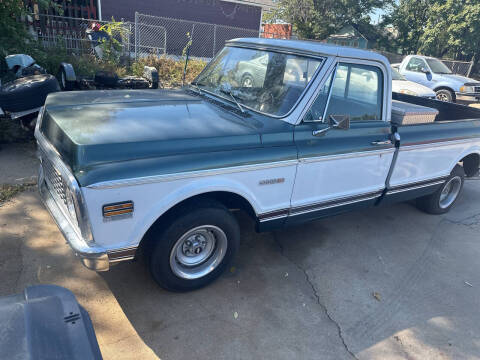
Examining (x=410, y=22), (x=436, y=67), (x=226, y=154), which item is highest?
(x=410, y=22)

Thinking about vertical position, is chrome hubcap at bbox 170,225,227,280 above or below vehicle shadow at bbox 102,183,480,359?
above

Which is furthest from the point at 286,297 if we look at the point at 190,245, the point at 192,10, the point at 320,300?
the point at 192,10

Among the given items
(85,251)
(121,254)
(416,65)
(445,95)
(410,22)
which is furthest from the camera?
(410,22)

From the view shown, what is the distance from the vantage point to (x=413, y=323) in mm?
3236

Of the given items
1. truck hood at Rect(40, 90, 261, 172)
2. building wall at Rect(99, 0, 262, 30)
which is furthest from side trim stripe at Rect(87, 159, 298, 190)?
building wall at Rect(99, 0, 262, 30)

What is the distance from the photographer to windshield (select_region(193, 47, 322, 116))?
11.2ft

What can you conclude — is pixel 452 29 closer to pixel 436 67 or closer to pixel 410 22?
pixel 410 22

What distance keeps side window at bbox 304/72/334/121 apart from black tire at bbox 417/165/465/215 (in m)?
2.56

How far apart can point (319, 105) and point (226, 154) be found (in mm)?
1086

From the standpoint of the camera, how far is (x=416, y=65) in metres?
13.9

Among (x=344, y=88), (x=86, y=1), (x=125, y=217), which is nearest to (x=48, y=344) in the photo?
(x=125, y=217)

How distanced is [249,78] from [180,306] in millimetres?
→ 2227

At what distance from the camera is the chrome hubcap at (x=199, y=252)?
3.08 meters

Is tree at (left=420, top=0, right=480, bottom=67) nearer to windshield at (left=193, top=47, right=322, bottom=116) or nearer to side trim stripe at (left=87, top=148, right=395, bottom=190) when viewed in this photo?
windshield at (left=193, top=47, right=322, bottom=116)
